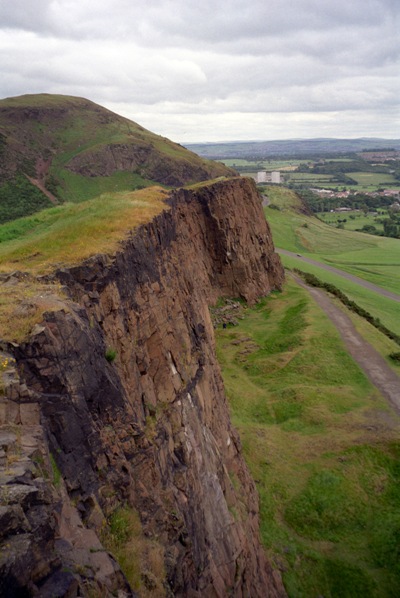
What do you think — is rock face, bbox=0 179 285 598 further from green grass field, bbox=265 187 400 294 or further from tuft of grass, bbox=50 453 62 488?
green grass field, bbox=265 187 400 294

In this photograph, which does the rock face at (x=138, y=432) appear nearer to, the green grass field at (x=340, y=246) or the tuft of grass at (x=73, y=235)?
the tuft of grass at (x=73, y=235)

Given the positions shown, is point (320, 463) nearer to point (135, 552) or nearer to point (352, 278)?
point (135, 552)

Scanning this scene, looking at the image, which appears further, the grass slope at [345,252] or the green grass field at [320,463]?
the grass slope at [345,252]

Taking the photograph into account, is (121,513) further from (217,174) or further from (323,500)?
(217,174)

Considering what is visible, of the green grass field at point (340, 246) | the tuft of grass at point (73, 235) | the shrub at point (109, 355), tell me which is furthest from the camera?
the green grass field at point (340, 246)

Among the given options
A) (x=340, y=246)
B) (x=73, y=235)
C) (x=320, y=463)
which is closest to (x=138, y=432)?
(x=73, y=235)

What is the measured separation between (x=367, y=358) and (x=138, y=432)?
3974 centimetres

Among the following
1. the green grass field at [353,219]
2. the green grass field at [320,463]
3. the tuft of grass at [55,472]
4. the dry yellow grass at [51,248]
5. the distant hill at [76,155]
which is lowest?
the green grass field at [320,463]

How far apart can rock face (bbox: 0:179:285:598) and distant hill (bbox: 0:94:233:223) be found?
68.0m

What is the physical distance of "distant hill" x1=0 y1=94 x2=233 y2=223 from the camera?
94.7 metres

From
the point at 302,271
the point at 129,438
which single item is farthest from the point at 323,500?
the point at 302,271

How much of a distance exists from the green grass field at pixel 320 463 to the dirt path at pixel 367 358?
116 centimetres

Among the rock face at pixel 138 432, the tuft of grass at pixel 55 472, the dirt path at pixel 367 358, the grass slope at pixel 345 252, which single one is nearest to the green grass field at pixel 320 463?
the dirt path at pixel 367 358

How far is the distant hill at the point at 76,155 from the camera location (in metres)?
94.7
